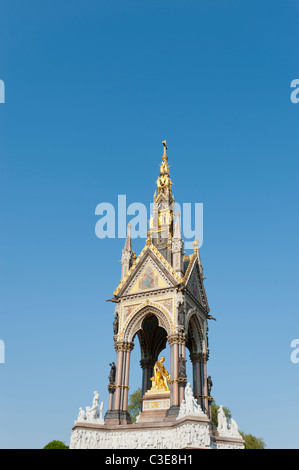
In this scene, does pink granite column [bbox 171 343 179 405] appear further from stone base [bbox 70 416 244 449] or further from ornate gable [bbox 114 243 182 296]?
ornate gable [bbox 114 243 182 296]

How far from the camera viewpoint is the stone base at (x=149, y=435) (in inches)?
701

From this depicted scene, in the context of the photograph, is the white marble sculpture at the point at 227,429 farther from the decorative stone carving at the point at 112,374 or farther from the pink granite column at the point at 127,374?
the decorative stone carving at the point at 112,374

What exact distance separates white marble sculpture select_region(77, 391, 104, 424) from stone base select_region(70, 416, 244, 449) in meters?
0.28

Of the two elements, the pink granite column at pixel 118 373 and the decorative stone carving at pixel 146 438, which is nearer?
the decorative stone carving at pixel 146 438

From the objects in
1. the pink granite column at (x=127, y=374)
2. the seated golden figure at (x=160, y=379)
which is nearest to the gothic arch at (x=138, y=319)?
the pink granite column at (x=127, y=374)

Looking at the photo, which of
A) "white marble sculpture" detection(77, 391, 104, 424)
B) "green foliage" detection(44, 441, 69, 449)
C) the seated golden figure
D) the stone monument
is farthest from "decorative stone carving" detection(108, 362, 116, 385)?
"green foliage" detection(44, 441, 69, 449)

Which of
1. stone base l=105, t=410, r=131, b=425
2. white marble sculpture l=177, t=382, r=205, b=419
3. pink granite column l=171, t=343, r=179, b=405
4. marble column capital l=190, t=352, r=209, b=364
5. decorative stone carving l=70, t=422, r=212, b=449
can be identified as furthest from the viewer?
marble column capital l=190, t=352, r=209, b=364

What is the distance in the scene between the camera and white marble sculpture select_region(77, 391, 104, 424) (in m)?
20.5

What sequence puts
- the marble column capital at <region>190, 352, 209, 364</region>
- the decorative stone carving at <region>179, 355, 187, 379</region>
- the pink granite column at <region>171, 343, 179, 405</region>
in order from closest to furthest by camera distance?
the pink granite column at <region>171, 343, 179, 405</region> < the decorative stone carving at <region>179, 355, 187, 379</region> < the marble column capital at <region>190, 352, 209, 364</region>

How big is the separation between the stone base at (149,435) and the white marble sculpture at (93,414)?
28cm

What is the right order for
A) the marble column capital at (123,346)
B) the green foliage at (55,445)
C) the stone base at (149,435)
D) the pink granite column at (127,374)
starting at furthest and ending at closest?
1. the green foliage at (55,445)
2. the marble column capital at (123,346)
3. the pink granite column at (127,374)
4. the stone base at (149,435)
